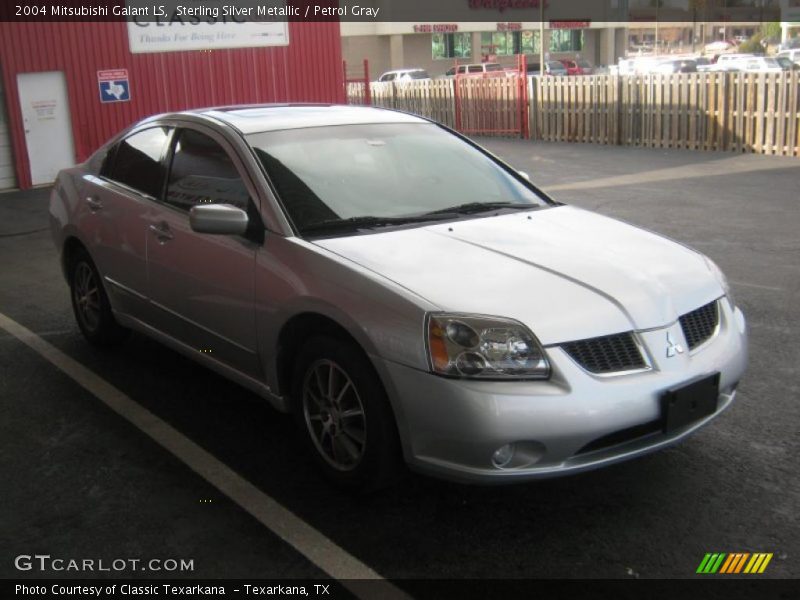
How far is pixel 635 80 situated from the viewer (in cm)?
1888

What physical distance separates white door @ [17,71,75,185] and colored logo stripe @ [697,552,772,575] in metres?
15.9

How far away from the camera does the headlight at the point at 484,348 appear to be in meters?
3.27

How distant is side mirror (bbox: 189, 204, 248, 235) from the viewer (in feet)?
13.5

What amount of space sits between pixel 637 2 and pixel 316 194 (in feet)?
300

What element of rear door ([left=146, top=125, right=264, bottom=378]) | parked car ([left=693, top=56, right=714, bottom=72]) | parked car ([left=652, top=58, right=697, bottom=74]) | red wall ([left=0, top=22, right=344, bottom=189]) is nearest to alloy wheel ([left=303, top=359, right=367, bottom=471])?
rear door ([left=146, top=125, right=264, bottom=378])

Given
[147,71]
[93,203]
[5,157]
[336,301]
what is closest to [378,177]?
[336,301]

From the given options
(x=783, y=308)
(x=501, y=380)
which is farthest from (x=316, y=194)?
(x=783, y=308)

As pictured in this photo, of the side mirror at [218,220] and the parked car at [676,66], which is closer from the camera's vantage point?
the side mirror at [218,220]

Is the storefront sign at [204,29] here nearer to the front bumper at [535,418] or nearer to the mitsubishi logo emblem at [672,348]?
the front bumper at [535,418]

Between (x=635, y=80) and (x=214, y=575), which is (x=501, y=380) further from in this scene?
(x=635, y=80)

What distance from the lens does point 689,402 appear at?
3465 millimetres

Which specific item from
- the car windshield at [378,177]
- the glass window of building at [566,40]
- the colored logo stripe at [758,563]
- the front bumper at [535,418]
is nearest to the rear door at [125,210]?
the car windshield at [378,177]

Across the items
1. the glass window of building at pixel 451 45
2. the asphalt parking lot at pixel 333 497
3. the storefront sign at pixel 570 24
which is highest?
the storefront sign at pixel 570 24

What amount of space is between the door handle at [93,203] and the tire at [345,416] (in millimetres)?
2345
